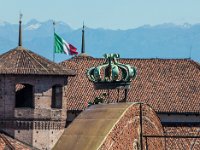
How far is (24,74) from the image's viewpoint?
53156 millimetres

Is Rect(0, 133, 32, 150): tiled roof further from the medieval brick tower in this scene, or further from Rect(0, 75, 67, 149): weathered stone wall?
Rect(0, 75, 67, 149): weathered stone wall

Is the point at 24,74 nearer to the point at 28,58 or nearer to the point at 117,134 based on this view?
the point at 28,58

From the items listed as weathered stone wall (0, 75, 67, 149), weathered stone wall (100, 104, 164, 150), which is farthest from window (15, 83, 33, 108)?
weathered stone wall (100, 104, 164, 150)

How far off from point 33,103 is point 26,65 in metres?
2.38

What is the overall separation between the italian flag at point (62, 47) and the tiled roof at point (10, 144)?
66.4 feet

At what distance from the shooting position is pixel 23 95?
2162 inches

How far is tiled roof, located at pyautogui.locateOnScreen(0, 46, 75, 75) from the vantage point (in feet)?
175

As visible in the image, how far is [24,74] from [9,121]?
261 cm

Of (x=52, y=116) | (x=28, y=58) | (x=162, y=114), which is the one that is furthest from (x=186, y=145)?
(x=162, y=114)

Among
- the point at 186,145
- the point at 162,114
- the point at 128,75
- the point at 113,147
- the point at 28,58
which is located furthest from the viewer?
the point at 162,114

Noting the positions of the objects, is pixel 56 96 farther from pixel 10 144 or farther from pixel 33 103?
pixel 10 144

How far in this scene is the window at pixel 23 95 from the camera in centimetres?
5356

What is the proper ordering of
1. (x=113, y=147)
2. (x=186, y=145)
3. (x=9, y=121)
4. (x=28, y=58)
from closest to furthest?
(x=113, y=147) → (x=186, y=145) → (x=9, y=121) → (x=28, y=58)

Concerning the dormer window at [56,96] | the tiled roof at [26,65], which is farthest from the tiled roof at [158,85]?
the dormer window at [56,96]
